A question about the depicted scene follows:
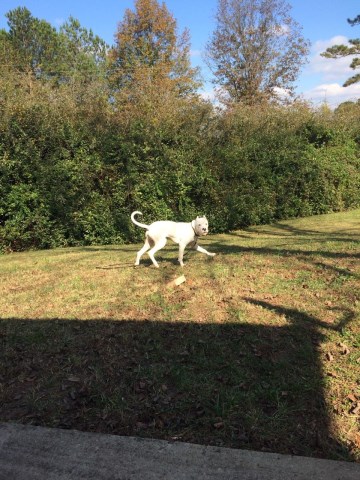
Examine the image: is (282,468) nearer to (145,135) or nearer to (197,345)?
(197,345)

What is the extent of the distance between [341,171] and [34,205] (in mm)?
10068

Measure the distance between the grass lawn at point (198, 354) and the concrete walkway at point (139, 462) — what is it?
0.16 m

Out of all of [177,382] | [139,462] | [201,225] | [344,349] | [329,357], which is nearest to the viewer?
[139,462]

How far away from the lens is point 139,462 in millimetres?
2412

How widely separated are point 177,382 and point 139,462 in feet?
2.97

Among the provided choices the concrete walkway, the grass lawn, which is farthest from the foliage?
the concrete walkway

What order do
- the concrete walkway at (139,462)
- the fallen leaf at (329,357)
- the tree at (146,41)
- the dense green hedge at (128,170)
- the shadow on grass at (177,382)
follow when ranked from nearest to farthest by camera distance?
1. the concrete walkway at (139,462)
2. the shadow on grass at (177,382)
3. the fallen leaf at (329,357)
4. the dense green hedge at (128,170)
5. the tree at (146,41)

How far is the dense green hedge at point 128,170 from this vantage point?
10109 millimetres

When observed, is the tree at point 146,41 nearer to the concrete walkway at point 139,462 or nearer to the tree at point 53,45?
the tree at point 53,45

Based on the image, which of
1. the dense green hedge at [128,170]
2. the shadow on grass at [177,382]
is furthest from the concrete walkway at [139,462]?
the dense green hedge at [128,170]

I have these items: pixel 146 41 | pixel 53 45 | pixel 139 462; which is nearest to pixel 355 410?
pixel 139 462

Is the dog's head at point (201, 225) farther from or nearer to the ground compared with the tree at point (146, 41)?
nearer to the ground

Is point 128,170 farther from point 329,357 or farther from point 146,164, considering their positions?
point 329,357

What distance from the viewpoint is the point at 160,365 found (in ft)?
11.6
